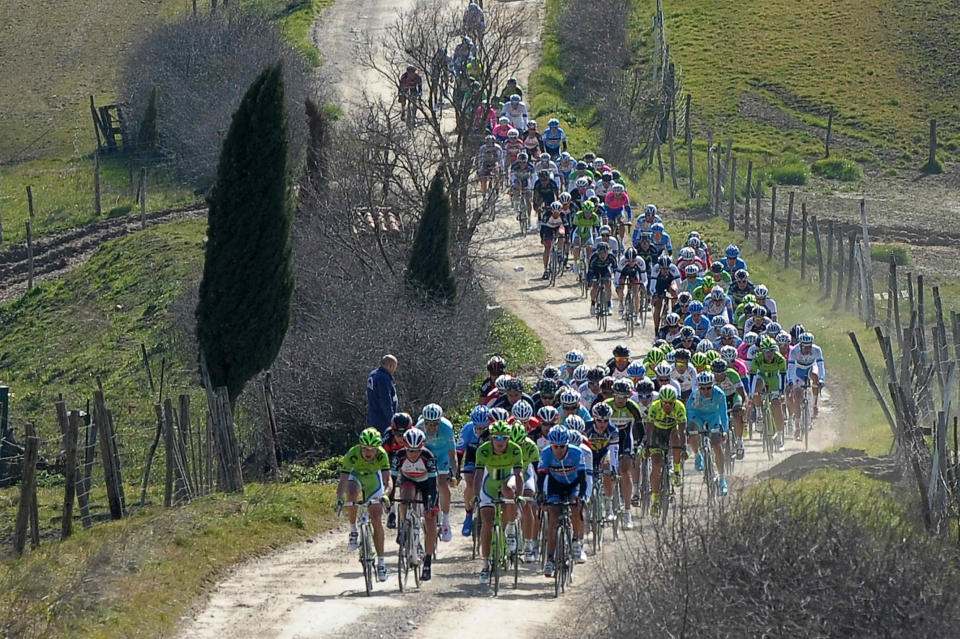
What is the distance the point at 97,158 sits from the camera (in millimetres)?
52844

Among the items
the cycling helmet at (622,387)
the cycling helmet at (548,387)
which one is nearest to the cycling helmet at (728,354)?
the cycling helmet at (622,387)

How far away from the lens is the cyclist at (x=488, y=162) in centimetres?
3884

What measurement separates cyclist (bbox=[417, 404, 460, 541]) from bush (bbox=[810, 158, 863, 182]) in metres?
41.5

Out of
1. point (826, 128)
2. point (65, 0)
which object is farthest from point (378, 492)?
point (65, 0)

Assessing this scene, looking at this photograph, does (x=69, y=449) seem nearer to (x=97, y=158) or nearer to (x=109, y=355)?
(x=109, y=355)

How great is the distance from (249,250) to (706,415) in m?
7.62

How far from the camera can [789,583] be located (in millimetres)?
13984

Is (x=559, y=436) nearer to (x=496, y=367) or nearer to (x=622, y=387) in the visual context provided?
(x=622, y=387)

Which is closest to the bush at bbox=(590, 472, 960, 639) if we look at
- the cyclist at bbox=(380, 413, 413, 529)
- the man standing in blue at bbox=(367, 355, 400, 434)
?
the cyclist at bbox=(380, 413, 413, 529)

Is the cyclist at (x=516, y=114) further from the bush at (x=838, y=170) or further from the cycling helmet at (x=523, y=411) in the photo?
the cycling helmet at (x=523, y=411)

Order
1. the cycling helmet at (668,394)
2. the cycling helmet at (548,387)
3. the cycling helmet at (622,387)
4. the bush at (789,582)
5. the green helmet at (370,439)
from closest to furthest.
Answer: the bush at (789,582) → the green helmet at (370,439) → the cycling helmet at (622,387) → the cycling helmet at (548,387) → the cycling helmet at (668,394)

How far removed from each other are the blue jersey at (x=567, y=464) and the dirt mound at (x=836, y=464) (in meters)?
3.05

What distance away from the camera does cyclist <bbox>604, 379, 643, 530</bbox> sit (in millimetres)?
19969

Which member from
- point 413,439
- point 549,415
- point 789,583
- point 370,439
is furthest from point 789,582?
point 549,415
